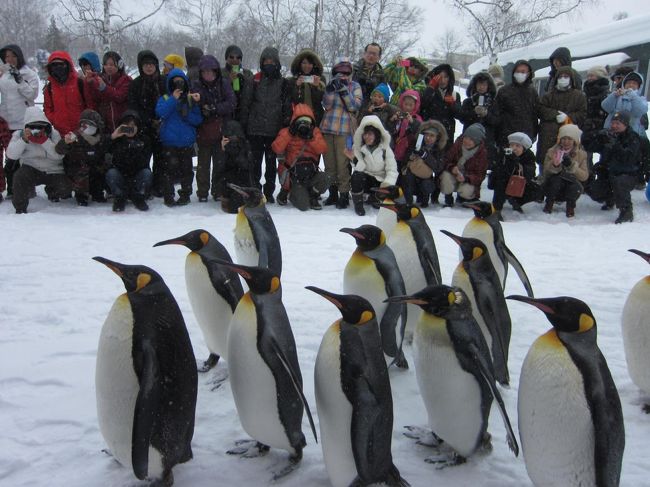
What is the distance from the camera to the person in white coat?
5.68m

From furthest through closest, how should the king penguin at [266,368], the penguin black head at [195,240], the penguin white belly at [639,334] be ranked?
the penguin black head at [195,240] → the penguin white belly at [639,334] → the king penguin at [266,368]

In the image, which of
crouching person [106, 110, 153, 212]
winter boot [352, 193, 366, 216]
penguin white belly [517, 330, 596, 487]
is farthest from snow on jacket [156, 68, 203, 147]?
penguin white belly [517, 330, 596, 487]

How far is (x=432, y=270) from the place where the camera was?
2.94 meters

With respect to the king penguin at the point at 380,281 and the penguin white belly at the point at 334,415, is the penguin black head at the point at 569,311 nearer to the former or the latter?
the penguin white belly at the point at 334,415

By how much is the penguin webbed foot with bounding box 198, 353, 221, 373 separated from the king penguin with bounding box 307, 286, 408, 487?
939 mm

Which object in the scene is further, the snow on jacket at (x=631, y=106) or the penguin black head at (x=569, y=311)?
the snow on jacket at (x=631, y=106)

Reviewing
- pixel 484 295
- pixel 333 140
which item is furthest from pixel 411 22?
pixel 484 295

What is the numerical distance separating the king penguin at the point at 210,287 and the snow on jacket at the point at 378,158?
3.50m

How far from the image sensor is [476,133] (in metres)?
5.87

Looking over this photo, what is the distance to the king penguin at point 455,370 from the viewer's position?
74.1 inches

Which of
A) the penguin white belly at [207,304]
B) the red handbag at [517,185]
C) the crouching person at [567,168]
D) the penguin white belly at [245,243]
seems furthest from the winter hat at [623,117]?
the penguin white belly at [207,304]

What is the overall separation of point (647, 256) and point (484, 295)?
0.66m

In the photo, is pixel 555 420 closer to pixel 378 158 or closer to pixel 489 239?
pixel 489 239

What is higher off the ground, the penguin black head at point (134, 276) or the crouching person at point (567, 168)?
the crouching person at point (567, 168)
